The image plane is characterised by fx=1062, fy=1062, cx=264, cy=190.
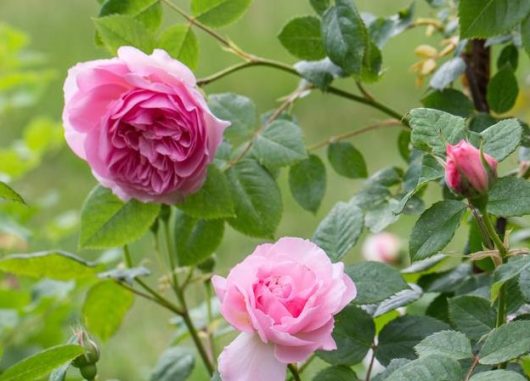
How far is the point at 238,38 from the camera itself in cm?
358

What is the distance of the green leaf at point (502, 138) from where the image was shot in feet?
1.82

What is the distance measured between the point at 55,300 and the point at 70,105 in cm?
58

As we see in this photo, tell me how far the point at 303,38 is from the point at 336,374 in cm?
30

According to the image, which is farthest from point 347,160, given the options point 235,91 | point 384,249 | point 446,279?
point 235,91

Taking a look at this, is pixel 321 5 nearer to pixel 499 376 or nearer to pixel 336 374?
pixel 336 374

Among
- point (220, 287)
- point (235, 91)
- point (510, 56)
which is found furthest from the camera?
point (235, 91)

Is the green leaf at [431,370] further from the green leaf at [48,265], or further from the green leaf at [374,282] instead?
the green leaf at [48,265]

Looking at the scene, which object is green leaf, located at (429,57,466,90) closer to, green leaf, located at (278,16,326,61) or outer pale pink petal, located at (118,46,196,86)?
green leaf, located at (278,16,326,61)

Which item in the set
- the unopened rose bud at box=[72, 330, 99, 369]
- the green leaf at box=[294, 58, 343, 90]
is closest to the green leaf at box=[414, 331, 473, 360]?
the unopened rose bud at box=[72, 330, 99, 369]

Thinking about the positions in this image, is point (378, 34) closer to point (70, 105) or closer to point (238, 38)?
point (70, 105)

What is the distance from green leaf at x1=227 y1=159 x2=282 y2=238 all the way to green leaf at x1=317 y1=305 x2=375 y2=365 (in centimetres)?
14

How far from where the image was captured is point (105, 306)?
0.95m

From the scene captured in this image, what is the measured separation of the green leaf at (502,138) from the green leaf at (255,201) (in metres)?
0.25

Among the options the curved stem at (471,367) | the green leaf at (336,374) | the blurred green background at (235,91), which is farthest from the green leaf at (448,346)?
the blurred green background at (235,91)
